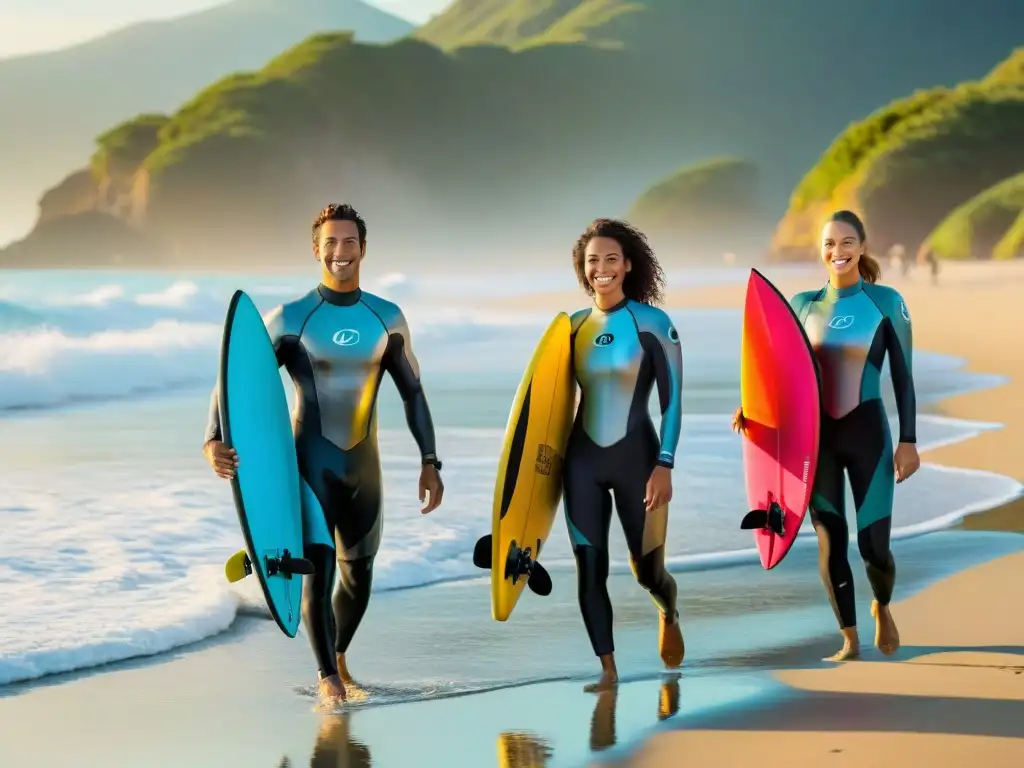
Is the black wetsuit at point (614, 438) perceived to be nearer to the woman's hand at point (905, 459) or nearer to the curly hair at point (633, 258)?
the curly hair at point (633, 258)

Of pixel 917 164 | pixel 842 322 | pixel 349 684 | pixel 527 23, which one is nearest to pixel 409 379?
pixel 349 684

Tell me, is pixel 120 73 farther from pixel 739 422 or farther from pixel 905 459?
pixel 905 459

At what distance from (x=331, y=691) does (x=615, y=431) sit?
1075 mm

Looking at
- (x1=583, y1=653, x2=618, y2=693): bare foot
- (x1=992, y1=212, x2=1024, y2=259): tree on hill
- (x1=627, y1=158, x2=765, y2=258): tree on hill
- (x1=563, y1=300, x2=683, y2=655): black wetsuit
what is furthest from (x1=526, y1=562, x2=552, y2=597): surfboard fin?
(x1=627, y1=158, x2=765, y2=258): tree on hill

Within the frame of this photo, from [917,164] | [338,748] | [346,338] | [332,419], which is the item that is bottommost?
[338,748]

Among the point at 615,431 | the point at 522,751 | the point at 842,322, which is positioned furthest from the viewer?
the point at 842,322

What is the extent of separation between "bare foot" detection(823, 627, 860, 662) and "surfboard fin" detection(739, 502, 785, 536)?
14.2 inches

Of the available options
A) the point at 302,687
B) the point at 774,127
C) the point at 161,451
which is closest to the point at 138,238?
the point at 774,127

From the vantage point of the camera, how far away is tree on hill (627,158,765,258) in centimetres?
8694

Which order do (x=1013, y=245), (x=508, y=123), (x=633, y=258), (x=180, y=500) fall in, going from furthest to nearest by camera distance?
(x=508, y=123) < (x=1013, y=245) < (x=180, y=500) < (x=633, y=258)

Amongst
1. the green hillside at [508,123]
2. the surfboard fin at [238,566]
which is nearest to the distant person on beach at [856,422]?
the surfboard fin at [238,566]

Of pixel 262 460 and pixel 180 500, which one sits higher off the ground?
pixel 262 460

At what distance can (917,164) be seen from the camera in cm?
5959

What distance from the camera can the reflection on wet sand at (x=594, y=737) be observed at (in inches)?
136
